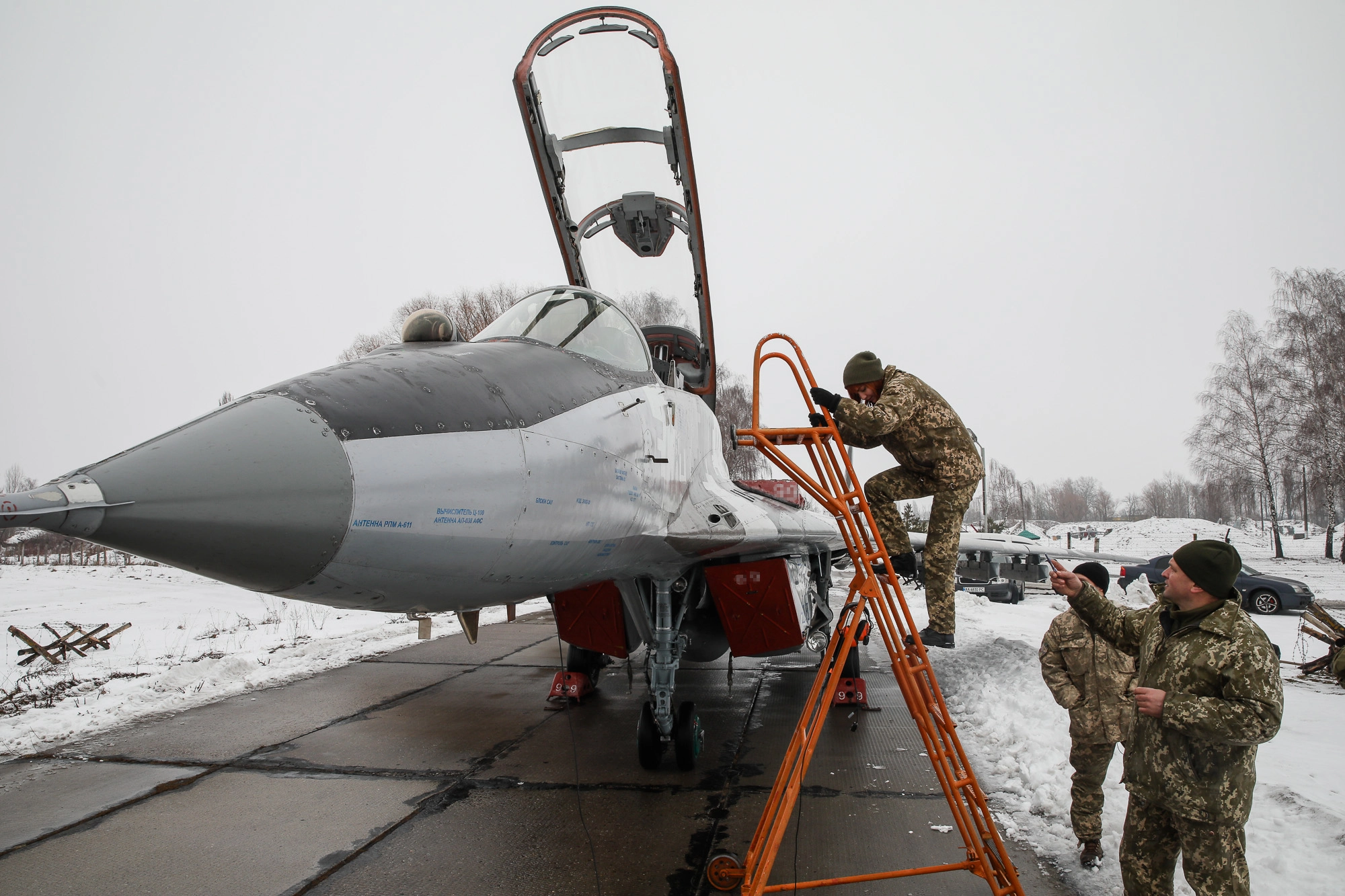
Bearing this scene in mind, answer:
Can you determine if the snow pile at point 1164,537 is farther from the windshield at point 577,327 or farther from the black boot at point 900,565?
the windshield at point 577,327

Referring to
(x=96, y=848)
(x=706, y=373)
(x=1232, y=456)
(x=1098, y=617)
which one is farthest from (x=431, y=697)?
(x=1232, y=456)

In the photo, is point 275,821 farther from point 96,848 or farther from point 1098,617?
point 1098,617

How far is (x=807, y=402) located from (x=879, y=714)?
4548 millimetres

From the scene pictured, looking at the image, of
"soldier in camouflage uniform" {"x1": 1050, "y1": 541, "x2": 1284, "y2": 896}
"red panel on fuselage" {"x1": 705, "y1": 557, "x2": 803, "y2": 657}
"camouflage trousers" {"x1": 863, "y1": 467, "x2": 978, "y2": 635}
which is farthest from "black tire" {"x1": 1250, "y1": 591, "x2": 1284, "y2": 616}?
"soldier in camouflage uniform" {"x1": 1050, "y1": 541, "x2": 1284, "y2": 896}

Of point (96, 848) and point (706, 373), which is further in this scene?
point (706, 373)

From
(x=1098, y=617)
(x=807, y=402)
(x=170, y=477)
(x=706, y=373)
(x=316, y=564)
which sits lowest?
(x=1098, y=617)

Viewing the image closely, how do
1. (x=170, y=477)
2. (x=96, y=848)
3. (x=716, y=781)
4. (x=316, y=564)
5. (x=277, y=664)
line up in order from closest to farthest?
(x=170, y=477), (x=316, y=564), (x=96, y=848), (x=716, y=781), (x=277, y=664)

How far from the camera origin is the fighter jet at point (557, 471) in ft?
5.93

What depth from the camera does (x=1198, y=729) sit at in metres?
2.19

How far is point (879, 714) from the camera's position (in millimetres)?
6516

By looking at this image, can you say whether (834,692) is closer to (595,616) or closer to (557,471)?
(557,471)

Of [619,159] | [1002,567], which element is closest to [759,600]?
[619,159]

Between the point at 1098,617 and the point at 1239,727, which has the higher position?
the point at 1098,617

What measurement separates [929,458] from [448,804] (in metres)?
3.57
